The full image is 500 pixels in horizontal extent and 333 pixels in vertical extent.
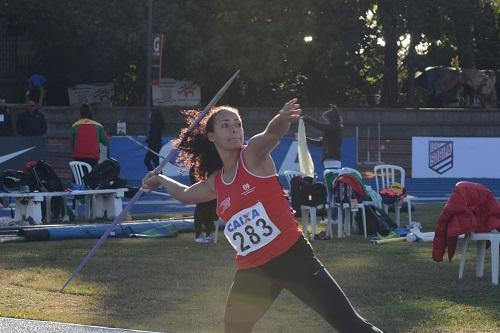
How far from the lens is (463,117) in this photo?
3303cm

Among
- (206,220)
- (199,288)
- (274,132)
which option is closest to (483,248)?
(199,288)

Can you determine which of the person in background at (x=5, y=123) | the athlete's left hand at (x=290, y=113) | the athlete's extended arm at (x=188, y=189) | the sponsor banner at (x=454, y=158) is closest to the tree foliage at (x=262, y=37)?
the person in background at (x=5, y=123)

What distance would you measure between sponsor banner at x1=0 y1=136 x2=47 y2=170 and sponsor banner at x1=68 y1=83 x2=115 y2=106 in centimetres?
1140

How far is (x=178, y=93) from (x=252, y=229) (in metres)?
27.7

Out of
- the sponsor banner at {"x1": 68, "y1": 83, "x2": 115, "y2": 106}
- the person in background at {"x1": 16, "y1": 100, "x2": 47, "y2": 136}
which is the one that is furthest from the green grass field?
the sponsor banner at {"x1": 68, "y1": 83, "x2": 115, "y2": 106}

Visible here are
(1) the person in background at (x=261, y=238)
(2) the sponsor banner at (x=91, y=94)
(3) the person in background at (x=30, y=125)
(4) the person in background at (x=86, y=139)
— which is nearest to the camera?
(1) the person in background at (x=261, y=238)

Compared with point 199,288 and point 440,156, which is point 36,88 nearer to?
point 440,156

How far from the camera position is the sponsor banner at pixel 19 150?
22703mm

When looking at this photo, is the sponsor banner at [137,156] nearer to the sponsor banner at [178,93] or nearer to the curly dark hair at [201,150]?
the sponsor banner at [178,93]

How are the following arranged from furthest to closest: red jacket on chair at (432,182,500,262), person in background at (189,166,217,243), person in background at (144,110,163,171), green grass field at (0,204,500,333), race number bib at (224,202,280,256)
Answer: person in background at (144,110,163,171) → person in background at (189,166,217,243) → red jacket on chair at (432,182,500,262) → green grass field at (0,204,500,333) → race number bib at (224,202,280,256)

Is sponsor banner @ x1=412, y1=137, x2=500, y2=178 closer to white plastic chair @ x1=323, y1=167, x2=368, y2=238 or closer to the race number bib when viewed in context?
white plastic chair @ x1=323, y1=167, x2=368, y2=238

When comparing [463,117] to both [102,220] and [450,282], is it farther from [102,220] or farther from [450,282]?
[450,282]

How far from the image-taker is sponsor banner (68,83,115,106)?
3475 cm

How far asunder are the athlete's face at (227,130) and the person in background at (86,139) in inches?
499
